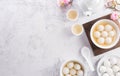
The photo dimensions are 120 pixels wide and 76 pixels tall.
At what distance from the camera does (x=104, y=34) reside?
1.39m

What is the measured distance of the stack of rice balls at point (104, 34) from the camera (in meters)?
1.38

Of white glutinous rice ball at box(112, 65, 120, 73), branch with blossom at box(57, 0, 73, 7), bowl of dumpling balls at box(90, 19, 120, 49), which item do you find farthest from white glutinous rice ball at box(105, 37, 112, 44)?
branch with blossom at box(57, 0, 73, 7)

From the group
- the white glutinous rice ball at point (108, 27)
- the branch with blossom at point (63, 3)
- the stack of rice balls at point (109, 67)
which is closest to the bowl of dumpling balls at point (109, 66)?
the stack of rice balls at point (109, 67)

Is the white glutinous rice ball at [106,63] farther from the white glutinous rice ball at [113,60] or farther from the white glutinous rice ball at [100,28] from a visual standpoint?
the white glutinous rice ball at [100,28]

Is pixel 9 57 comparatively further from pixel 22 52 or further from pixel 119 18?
pixel 119 18

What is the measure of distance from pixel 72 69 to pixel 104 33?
201mm

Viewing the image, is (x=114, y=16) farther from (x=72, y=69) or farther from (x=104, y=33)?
(x=72, y=69)

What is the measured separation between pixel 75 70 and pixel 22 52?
24 cm

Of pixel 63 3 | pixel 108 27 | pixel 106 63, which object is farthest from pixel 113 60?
pixel 63 3

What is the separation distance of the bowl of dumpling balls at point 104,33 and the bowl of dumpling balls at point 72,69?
0.38ft

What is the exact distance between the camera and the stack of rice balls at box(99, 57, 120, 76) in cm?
137

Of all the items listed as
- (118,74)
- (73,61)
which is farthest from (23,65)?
(118,74)

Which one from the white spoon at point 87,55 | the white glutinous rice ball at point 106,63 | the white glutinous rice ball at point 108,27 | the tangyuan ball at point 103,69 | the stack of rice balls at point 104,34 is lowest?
the tangyuan ball at point 103,69

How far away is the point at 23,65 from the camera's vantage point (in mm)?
1432
